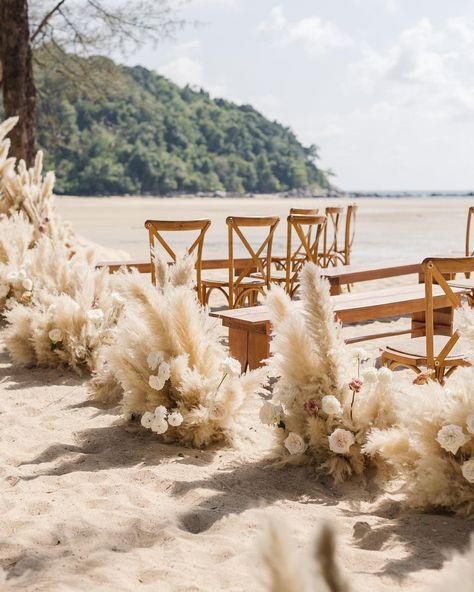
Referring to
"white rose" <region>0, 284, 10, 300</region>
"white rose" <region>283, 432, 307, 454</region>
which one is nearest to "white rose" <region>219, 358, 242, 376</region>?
"white rose" <region>283, 432, 307, 454</region>

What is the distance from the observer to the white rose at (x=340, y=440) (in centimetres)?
275

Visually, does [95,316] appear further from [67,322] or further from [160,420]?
[160,420]

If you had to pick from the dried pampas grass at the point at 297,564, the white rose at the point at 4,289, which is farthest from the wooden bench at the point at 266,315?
the dried pampas grass at the point at 297,564

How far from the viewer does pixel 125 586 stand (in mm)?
1989

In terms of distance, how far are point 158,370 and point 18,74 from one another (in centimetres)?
712

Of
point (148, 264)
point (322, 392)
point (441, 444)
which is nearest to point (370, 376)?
point (322, 392)

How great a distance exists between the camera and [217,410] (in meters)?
3.16

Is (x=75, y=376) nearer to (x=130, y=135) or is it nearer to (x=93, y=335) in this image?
(x=93, y=335)

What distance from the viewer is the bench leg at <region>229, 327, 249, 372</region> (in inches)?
181

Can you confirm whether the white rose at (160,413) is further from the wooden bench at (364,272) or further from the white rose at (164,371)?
the wooden bench at (364,272)

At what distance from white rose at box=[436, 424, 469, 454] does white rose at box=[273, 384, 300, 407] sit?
0.70 metres

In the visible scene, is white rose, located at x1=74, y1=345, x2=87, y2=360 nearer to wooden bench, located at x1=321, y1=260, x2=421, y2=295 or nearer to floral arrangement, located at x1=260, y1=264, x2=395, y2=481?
floral arrangement, located at x1=260, y1=264, x2=395, y2=481

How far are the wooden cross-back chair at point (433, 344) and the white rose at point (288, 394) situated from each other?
0.70 metres

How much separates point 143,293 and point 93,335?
4.61ft
